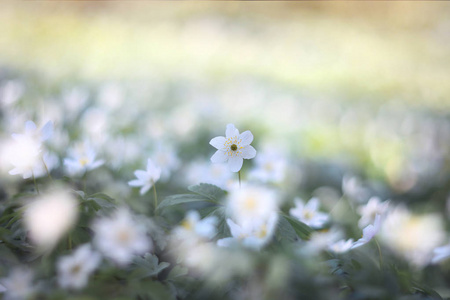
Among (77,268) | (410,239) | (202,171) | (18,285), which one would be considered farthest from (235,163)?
(202,171)

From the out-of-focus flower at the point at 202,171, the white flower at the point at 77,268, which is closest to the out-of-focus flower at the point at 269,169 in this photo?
the out-of-focus flower at the point at 202,171

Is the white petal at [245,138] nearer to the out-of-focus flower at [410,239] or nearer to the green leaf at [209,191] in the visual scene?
the green leaf at [209,191]

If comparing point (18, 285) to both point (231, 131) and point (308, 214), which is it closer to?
point (231, 131)

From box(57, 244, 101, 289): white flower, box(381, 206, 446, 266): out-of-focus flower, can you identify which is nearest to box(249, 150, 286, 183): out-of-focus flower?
box(381, 206, 446, 266): out-of-focus flower

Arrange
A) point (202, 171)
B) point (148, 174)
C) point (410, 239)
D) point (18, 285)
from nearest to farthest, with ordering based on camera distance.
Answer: point (18, 285) → point (148, 174) → point (410, 239) → point (202, 171)

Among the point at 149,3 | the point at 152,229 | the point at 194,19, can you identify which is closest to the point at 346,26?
the point at 194,19

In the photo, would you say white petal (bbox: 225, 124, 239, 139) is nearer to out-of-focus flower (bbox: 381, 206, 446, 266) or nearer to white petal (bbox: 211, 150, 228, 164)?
white petal (bbox: 211, 150, 228, 164)
